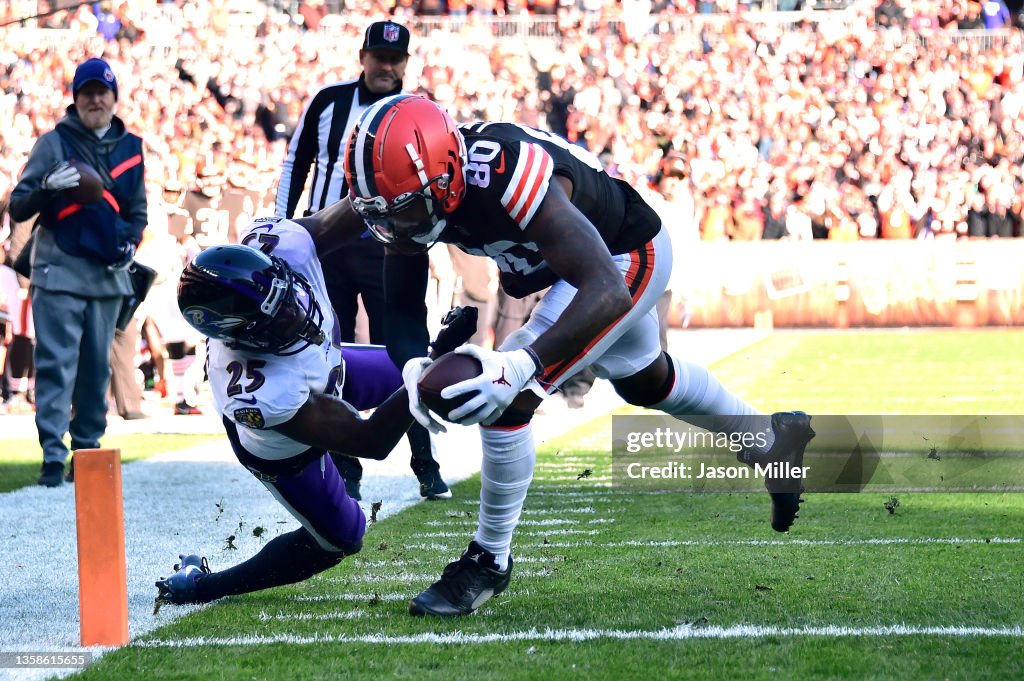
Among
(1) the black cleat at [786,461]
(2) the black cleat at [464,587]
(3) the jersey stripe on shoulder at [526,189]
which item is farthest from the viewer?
(1) the black cleat at [786,461]

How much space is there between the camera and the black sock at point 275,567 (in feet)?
12.6

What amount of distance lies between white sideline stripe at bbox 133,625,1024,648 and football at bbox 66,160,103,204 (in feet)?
11.7

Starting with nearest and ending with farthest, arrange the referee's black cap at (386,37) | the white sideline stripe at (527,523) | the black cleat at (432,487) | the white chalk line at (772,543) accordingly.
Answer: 1. the white chalk line at (772,543)
2. the white sideline stripe at (527,523)
3. the referee's black cap at (386,37)
4. the black cleat at (432,487)

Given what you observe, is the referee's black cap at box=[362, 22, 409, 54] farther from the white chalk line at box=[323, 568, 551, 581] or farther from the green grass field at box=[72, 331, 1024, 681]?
the white chalk line at box=[323, 568, 551, 581]

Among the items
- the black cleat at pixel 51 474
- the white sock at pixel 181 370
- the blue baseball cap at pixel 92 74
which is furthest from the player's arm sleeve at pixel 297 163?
the white sock at pixel 181 370

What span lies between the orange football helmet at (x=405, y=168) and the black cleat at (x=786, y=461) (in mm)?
1629

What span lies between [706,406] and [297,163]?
2.15 metres

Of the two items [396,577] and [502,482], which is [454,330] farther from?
[396,577]

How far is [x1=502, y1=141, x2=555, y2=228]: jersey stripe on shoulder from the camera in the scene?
339cm

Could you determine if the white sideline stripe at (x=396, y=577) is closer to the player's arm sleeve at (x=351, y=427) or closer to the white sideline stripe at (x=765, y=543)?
the white sideline stripe at (x=765, y=543)

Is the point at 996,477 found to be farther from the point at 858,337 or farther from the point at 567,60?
the point at 567,60

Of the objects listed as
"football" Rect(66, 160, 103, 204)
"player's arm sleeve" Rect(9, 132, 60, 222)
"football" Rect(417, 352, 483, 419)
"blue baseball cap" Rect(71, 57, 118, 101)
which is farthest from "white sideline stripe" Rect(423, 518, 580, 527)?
"blue baseball cap" Rect(71, 57, 118, 101)

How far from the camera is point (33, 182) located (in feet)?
21.4

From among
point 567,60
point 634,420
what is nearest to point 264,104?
point 567,60
